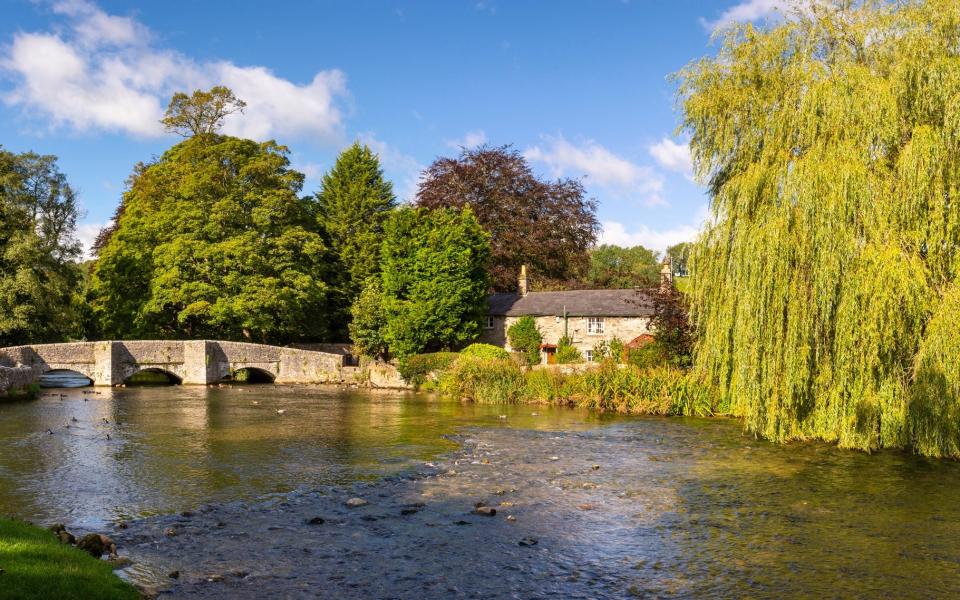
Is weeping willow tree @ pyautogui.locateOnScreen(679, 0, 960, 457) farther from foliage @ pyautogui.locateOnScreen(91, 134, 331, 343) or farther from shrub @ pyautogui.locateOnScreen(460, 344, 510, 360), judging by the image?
foliage @ pyautogui.locateOnScreen(91, 134, 331, 343)

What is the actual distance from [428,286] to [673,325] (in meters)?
17.9

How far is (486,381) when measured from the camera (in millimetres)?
34250

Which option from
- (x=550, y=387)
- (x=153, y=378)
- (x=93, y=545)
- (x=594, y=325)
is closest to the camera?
(x=93, y=545)

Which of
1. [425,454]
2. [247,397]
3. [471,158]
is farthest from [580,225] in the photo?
[425,454]

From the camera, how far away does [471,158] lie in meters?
57.7

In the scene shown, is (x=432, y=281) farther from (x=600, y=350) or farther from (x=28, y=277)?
(x=28, y=277)

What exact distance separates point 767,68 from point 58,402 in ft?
105

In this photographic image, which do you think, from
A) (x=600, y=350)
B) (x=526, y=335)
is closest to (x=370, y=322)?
(x=526, y=335)

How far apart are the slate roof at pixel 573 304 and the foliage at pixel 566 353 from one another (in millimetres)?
1758

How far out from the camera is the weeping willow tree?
1717 cm

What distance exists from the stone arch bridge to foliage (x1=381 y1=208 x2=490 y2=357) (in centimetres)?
520

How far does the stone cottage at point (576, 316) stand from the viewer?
42688 millimetres

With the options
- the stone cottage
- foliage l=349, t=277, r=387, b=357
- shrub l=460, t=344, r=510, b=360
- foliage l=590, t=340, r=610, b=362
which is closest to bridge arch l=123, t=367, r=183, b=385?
foliage l=349, t=277, r=387, b=357

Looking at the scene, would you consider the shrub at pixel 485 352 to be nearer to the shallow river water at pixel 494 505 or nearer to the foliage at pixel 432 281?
the foliage at pixel 432 281
